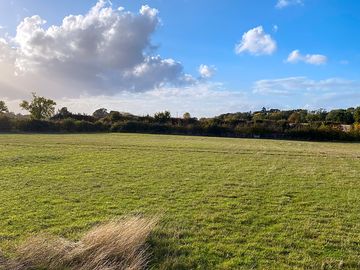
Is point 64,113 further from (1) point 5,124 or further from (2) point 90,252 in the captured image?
(2) point 90,252

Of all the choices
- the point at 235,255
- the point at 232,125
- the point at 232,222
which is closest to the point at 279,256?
the point at 235,255

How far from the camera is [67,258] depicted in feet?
19.0

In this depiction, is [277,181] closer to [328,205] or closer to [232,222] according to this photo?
[328,205]

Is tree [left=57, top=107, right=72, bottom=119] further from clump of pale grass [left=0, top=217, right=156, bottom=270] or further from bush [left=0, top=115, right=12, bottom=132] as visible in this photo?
clump of pale grass [left=0, top=217, right=156, bottom=270]

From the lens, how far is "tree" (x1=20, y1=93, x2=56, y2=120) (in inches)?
3450

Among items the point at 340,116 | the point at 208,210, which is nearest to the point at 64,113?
the point at 340,116

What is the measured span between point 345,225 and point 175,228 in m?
3.79

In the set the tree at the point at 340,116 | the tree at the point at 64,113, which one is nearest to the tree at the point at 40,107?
the tree at the point at 64,113

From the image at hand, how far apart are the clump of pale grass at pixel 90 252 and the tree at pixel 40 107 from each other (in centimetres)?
8585

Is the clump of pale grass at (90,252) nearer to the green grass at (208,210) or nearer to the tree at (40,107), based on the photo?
the green grass at (208,210)

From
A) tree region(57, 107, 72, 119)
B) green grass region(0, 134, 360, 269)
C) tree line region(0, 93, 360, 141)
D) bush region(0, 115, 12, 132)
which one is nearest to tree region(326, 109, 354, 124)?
tree line region(0, 93, 360, 141)

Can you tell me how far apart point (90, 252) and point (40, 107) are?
8941 centimetres

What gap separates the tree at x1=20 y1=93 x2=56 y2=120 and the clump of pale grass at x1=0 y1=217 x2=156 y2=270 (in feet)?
282

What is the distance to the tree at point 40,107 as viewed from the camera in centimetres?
8762
